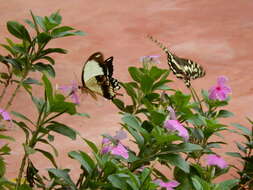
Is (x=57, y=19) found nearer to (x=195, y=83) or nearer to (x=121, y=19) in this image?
(x=195, y=83)

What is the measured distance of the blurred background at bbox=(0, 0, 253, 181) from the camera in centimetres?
297

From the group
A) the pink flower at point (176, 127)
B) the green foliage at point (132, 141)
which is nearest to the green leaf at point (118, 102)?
the green foliage at point (132, 141)

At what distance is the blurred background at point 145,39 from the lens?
2967 mm

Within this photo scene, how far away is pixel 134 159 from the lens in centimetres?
91

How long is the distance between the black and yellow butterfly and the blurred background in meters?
1.38

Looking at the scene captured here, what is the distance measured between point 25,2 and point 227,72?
222cm

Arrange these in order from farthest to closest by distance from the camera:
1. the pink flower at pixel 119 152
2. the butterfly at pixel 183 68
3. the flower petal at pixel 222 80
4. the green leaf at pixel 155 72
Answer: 1. the butterfly at pixel 183 68
2. the flower petal at pixel 222 80
3. the green leaf at pixel 155 72
4. the pink flower at pixel 119 152

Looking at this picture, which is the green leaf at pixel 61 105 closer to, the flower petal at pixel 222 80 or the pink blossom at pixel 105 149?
the pink blossom at pixel 105 149

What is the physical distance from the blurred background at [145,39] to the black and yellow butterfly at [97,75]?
4.54ft

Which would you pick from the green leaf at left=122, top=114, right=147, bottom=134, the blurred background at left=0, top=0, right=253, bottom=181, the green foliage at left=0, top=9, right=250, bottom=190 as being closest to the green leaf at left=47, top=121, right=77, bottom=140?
the green foliage at left=0, top=9, right=250, bottom=190

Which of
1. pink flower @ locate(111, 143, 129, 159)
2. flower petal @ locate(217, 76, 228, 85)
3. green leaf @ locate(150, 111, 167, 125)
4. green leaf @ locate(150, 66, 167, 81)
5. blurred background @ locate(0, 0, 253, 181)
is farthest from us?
blurred background @ locate(0, 0, 253, 181)

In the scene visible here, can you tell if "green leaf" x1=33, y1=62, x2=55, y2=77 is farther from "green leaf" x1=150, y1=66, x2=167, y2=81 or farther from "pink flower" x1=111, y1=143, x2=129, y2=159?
"pink flower" x1=111, y1=143, x2=129, y2=159

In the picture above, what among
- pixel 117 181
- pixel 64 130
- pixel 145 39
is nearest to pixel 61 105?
pixel 64 130

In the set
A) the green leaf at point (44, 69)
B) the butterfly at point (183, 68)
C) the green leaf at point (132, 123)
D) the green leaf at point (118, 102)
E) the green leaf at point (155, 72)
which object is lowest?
the green leaf at point (132, 123)
